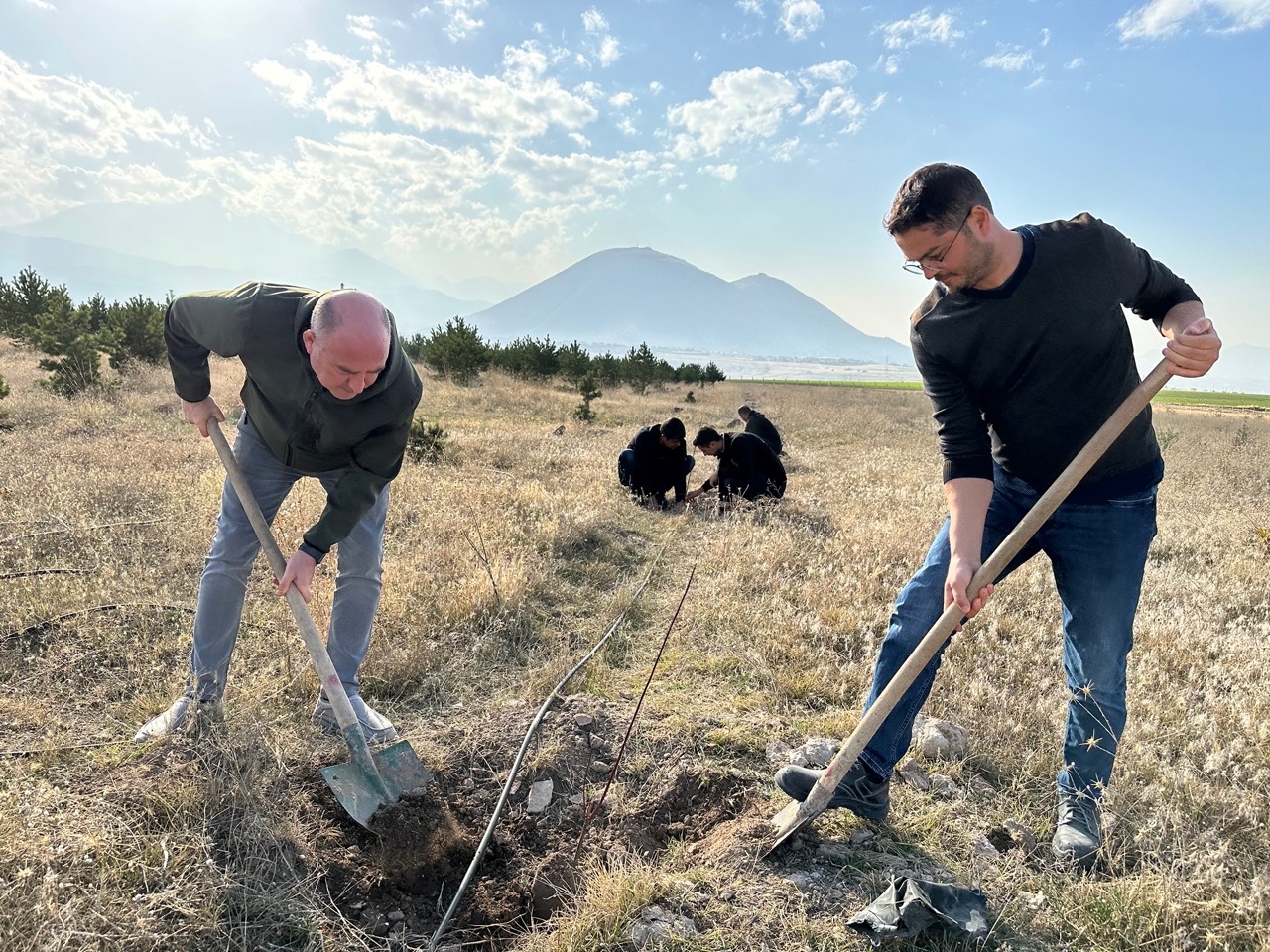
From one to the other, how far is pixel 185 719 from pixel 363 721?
0.68 meters

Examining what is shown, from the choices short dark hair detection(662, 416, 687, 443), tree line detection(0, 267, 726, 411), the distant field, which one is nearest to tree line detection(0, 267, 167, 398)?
tree line detection(0, 267, 726, 411)

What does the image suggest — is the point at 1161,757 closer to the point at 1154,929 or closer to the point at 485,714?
the point at 1154,929

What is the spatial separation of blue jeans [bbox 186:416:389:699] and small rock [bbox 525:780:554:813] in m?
0.99

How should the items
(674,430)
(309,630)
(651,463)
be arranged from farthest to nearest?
(651,463) < (674,430) < (309,630)

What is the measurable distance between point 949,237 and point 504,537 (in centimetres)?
407

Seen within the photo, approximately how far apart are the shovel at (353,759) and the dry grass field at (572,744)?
112 millimetres

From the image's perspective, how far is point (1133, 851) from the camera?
7.82 feet

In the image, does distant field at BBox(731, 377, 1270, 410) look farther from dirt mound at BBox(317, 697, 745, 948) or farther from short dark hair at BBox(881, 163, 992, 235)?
short dark hair at BBox(881, 163, 992, 235)

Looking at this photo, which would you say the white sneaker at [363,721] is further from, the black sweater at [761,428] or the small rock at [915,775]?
the black sweater at [761,428]

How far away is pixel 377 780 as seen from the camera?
8.56 ft

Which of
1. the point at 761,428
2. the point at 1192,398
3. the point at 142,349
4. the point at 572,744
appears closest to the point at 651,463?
the point at 761,428

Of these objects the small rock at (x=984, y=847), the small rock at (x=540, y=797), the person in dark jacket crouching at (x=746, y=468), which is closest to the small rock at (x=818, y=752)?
the small rock at (x=984, y=847)

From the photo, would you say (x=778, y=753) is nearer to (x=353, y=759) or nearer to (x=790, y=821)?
(x=790, y=821)

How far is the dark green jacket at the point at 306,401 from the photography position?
2.58 m
